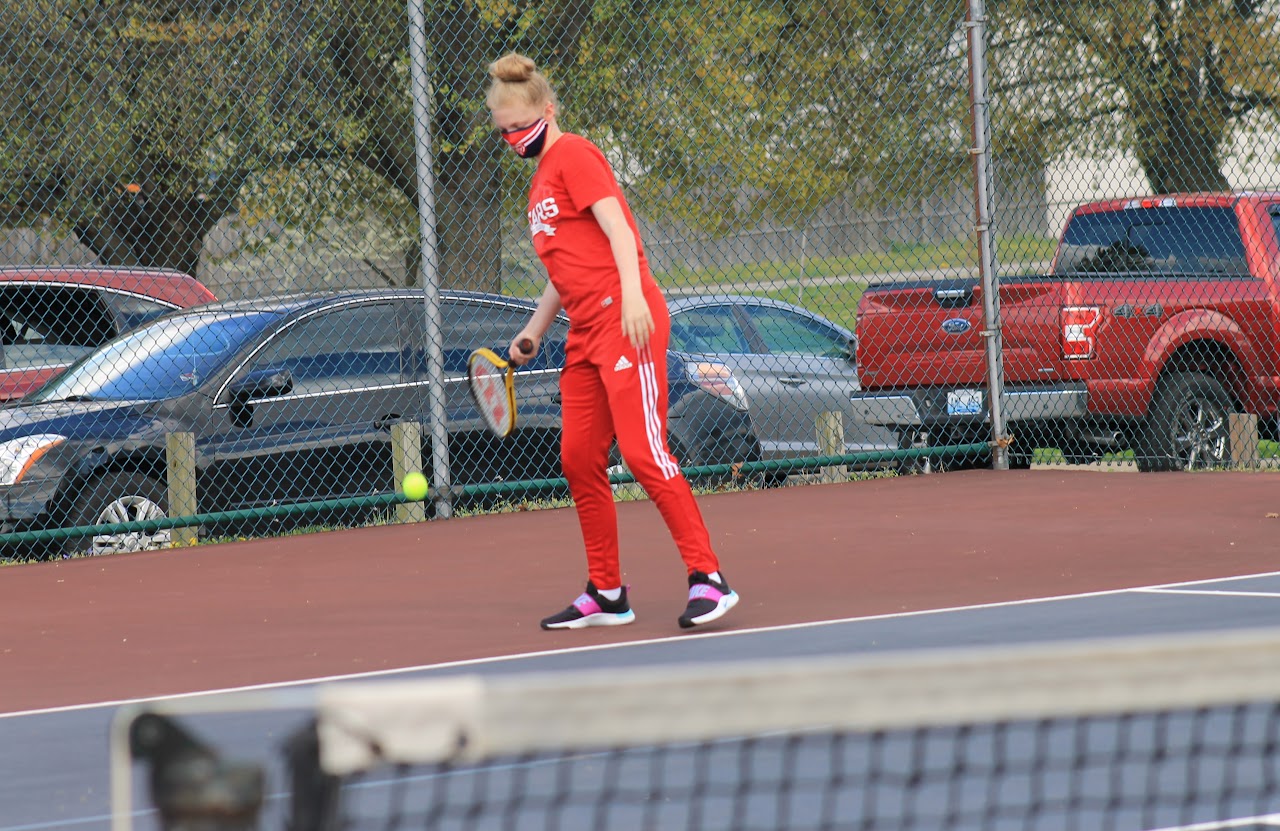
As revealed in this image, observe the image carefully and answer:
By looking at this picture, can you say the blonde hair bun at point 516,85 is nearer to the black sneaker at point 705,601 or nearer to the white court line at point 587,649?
the black sneaker at point 705,601

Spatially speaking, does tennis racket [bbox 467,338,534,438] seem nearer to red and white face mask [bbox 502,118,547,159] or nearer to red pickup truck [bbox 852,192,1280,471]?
red and white face mask [bbox 502,118,547,159]

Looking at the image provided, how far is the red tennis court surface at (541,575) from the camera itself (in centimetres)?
734

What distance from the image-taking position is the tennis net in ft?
7.48

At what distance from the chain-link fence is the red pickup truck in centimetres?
2

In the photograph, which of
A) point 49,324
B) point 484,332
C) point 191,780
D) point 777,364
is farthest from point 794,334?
point 191,780

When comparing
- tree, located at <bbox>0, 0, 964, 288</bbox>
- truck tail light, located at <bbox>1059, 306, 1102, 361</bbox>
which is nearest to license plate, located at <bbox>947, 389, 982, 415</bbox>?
truck tail light, located at <bbox>1059, 306, 1102, 361</bbox>

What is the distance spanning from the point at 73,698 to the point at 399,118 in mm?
10264

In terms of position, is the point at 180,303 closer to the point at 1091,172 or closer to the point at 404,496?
the point at 404,496

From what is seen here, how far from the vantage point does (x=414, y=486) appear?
10781mm

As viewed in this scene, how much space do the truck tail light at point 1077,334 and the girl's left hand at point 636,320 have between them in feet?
20.3

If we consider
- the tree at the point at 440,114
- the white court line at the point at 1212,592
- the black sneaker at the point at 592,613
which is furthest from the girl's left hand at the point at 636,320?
the tree at the point at 440,114

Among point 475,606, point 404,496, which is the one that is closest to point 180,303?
point 404,496

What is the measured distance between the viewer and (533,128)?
23.5 feet

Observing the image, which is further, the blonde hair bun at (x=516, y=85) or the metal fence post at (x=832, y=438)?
the metal fence post at (x=832, y=438)
